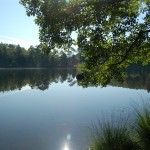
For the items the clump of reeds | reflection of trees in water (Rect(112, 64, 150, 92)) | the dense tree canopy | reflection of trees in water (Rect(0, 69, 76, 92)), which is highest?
the dense tree canopy

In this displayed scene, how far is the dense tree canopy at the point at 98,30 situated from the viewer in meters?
11.0

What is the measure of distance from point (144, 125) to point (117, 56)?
339 centimetres

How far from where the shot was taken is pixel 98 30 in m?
11.9

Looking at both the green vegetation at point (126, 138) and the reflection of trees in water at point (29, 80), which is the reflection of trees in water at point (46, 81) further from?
the green vegetation at point (126, 138)

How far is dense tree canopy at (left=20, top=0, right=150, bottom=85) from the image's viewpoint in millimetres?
11031

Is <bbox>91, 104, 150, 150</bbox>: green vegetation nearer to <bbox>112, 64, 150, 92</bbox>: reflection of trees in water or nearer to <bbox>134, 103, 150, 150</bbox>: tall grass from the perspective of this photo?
<bbox>134, 103, 150, 150</bbox>: tall grass

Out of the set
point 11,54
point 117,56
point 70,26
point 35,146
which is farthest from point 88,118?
point 11,54

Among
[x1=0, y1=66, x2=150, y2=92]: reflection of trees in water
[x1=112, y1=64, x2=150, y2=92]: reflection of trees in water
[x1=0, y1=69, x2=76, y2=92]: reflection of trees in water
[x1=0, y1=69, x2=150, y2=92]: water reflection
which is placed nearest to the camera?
[x1=0, y1=66, x2=150, y2=92]: reflection of trees in water

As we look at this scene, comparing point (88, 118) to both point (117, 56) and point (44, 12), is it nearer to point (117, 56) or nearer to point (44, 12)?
point (117, 56)

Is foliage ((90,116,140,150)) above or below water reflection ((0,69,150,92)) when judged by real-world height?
above

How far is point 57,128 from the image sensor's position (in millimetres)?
21625

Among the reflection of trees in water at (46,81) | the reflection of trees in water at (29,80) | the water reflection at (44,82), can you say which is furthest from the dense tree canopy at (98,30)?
the reflection of trees in water at (29,80)

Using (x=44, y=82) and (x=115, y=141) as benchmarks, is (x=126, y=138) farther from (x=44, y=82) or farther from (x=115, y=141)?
(x=44, y=82)

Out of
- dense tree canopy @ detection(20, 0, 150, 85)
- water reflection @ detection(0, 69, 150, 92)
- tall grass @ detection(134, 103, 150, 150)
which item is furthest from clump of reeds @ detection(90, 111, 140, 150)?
water reflection @ detection(0, 69, 150, 92)
